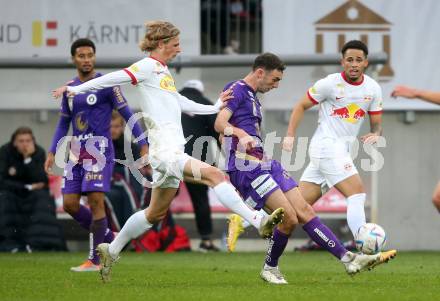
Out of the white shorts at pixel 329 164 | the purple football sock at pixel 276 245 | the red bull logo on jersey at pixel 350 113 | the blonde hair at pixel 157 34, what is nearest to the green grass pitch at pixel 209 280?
the purple football sock at pixel 276 245

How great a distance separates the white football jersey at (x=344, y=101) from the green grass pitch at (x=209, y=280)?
148 centimetres

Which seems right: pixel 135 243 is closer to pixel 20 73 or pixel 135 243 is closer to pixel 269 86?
pixel 20 73

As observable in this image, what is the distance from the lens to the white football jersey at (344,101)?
38.0 ft

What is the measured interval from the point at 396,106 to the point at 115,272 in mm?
6803

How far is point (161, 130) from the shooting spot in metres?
9.77

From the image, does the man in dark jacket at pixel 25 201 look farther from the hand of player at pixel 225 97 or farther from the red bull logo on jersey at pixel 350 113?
the hand of player at pixel 225 97

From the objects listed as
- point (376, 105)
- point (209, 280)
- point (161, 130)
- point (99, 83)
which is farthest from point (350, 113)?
point (99, 83)

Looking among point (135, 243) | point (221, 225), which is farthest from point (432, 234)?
point (135, 243)

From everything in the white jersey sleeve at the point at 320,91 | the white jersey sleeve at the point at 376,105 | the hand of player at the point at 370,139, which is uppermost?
the white jersey sleeve at the point at 320,91

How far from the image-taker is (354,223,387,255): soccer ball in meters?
10.1

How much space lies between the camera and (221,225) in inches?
680

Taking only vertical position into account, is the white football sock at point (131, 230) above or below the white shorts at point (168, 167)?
below

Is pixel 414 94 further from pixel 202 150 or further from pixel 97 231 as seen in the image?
pixel 202 150

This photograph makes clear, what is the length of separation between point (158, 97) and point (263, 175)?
3.70 ft
